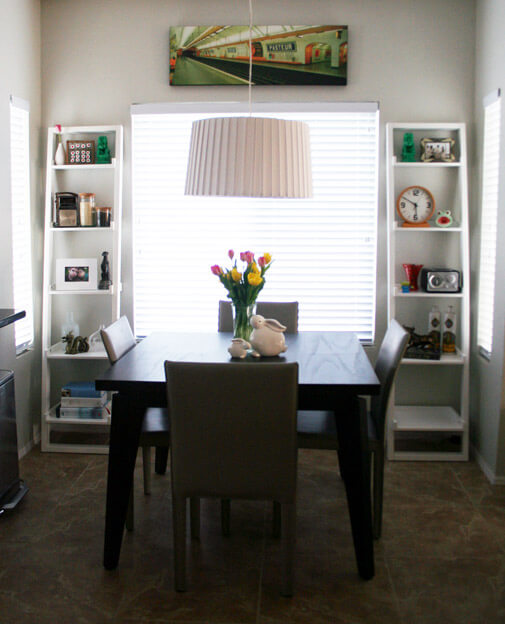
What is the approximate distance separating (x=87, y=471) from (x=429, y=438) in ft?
6.97

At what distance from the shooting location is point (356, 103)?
4.36 meters

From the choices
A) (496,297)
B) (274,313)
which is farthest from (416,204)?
(274,313)

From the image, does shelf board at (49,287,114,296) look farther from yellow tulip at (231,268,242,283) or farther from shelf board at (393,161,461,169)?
shelf board at (393,161,461,169)

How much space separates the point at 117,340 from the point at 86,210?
1.24 metres

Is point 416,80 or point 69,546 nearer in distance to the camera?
point 69,546

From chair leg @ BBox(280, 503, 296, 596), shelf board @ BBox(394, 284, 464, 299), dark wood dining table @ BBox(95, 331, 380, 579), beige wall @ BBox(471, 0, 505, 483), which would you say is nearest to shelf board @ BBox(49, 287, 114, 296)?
dark wood dining table @ BBox(95, 331, 380, 579)

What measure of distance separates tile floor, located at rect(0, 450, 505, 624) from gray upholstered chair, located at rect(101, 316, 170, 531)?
0.49ft

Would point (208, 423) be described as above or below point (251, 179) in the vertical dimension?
below

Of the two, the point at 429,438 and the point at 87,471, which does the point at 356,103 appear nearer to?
the point at 429,438

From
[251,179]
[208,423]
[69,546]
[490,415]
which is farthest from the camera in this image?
[490,415]

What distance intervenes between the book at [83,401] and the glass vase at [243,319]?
138 cm

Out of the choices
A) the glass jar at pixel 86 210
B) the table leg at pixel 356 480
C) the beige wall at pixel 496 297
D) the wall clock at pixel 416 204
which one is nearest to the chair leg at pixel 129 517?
the table leg at pixel 356 480

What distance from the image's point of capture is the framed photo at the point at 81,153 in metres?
4.33

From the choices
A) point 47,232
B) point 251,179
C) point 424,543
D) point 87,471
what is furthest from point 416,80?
point 87,471
